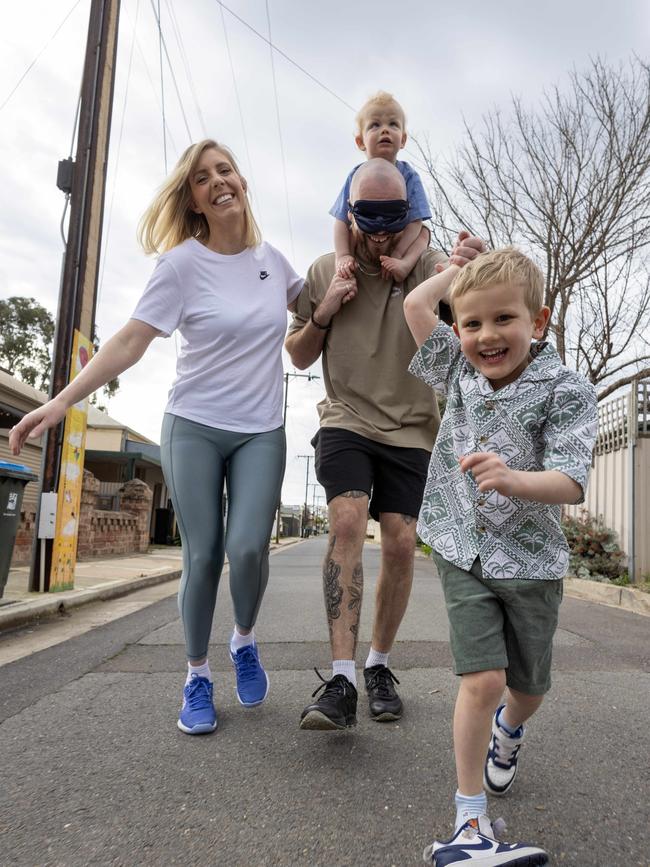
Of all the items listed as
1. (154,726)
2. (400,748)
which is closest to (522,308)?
(400,748)

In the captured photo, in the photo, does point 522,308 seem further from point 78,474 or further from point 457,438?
point 78,474

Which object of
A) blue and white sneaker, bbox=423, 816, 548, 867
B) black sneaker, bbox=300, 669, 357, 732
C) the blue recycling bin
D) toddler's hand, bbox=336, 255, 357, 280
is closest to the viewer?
blue and white sneaker, bbox=423, 816, 548, 867

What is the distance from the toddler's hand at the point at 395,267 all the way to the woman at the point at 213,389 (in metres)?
0.46

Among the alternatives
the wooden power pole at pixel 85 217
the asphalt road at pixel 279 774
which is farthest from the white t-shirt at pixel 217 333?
the wooden power pole at pixel 85 217

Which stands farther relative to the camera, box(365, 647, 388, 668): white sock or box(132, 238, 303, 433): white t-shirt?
box(365, 647, 388, 668): white sock

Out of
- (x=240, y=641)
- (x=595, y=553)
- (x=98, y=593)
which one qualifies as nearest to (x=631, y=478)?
(x=595, y=553)

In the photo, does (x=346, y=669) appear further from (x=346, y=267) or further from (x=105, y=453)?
(x=105, y=453)

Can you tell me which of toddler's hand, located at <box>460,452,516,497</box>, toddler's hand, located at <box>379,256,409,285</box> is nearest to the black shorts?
toddler's hand, located at <box>379,256,409,285</box>

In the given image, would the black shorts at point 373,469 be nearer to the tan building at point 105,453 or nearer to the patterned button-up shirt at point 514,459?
the patterned button-up shirt at point 514,459

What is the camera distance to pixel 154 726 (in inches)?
102

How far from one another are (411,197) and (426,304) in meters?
0.98

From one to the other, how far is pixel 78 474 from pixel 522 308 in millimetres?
6718

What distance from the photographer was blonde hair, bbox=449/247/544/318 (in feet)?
5.95

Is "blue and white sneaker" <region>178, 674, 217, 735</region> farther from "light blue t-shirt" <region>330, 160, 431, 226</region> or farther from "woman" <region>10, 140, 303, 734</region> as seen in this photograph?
"light blue t-shirt" <region>330, 160, 431, 226</region>
